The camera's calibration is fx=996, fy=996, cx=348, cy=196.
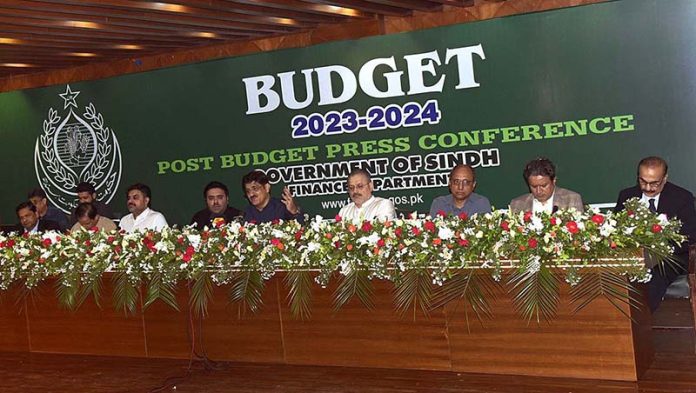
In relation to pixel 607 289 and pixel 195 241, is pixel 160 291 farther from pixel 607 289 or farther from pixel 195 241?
pixel 607 289

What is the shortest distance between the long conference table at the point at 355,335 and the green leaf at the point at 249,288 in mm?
117

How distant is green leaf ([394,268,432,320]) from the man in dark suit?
167 centimetres

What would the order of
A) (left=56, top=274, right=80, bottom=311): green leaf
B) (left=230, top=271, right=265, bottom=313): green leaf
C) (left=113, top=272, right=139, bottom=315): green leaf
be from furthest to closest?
(left=56, top=274, right=80, bottom=311): green leaf, (left=113, top=272, right=139, bottom=315): green leaf, (left=230, top=271, right=265, bottom=313): green leaf

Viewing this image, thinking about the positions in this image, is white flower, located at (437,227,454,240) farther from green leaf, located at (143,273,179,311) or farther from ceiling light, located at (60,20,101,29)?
ceiling light, located at (60,20,101,29)

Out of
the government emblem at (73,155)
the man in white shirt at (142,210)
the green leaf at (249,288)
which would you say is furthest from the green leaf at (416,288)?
the government emblem at (73,155)

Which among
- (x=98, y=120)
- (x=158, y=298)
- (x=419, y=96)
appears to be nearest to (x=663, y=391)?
(x=158, y=298)

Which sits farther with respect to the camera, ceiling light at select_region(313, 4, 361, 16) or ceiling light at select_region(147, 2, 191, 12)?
ceiling light at select_region(313, 4, 361, 16)

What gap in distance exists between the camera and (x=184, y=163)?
35.7ft

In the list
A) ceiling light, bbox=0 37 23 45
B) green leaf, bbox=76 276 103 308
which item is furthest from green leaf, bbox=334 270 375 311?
ceiling light, bbox=0 37 23 45

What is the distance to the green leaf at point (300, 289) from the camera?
6.23m

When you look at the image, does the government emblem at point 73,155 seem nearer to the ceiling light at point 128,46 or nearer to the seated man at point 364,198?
the ceiling light at point 128,46

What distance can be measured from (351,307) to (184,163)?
5133 millimetres

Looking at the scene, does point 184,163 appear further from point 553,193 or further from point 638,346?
point 638,346

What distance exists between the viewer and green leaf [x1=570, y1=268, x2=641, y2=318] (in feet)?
17.4
